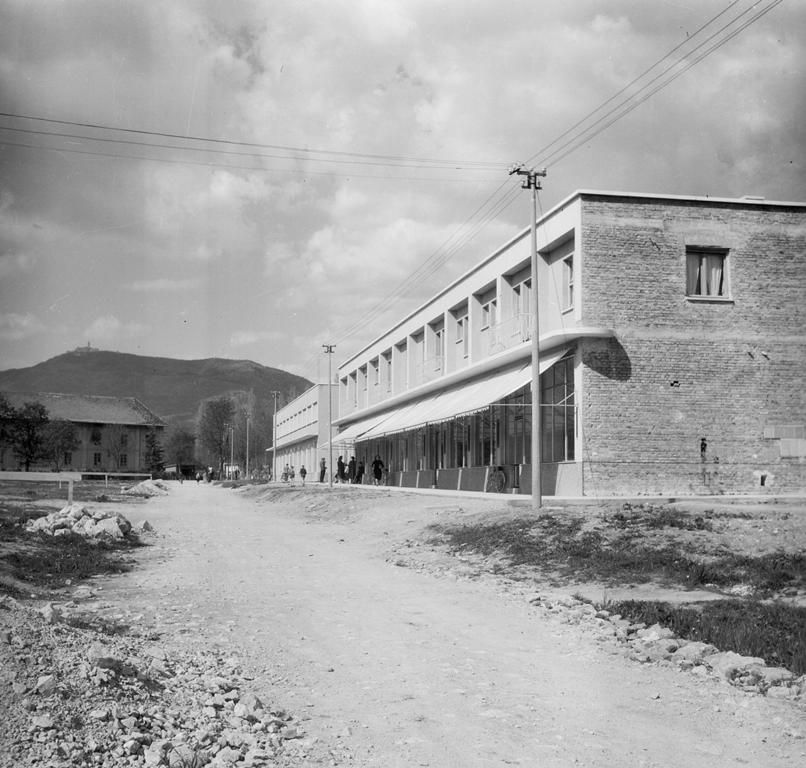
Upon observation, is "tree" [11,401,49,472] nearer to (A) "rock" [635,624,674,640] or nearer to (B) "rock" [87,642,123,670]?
(A) "rock" [635,624,674,640]

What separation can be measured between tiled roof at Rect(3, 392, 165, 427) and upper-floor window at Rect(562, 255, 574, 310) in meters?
97.3

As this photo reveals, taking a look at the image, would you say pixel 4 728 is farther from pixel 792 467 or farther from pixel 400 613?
pixel 792 467

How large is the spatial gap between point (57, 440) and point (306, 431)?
75.7 feet

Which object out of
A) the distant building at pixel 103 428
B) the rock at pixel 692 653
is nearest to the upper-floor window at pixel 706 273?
the rock at pixel 692 653

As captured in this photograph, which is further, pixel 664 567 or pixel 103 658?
pixel 664 567

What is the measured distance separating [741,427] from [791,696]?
18.6 m

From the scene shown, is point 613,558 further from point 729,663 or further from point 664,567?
point 729,663

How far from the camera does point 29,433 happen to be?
70188mm

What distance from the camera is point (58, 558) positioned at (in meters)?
14.2

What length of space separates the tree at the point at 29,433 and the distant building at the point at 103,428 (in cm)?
3361

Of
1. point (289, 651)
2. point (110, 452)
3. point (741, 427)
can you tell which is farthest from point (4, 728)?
point (110, 452)

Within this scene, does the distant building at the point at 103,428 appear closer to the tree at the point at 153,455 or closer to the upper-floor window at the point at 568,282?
the tree at the point at 153,455

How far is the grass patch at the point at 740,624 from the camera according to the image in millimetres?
7211

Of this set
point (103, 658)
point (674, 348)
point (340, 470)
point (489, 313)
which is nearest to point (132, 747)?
point (103, 658)
